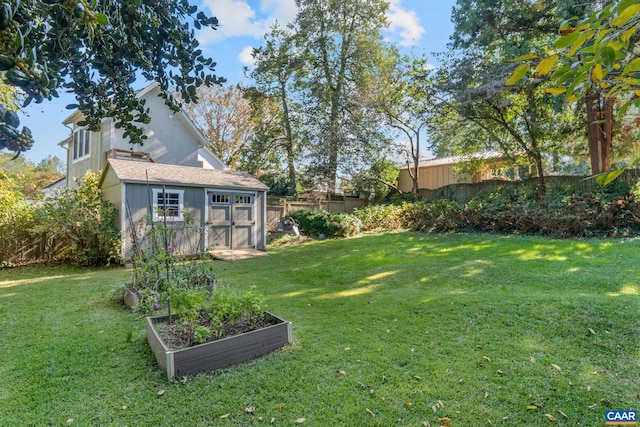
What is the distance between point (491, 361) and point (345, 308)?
6.29ft

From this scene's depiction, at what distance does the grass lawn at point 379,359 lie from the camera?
218 centimetres

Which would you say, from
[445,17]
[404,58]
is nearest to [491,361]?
[445,17]

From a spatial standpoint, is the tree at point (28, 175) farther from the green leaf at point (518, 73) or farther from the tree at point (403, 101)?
the tree at point (403, 101)

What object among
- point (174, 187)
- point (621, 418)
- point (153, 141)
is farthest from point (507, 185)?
point (153, 141)

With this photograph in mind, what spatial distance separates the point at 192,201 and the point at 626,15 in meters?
9.09

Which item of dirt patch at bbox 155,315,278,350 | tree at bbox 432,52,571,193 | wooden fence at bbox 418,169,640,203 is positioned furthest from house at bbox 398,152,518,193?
dirt patch at bbox 155,315,278,350

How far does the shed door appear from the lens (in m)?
9.23

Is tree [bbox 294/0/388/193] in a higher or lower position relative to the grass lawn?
higher

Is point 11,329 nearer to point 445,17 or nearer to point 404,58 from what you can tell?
point 445,17

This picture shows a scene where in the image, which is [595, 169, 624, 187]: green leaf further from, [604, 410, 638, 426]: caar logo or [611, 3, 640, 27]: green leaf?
[604, 410, 638, 426]: caar logo

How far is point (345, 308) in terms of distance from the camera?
4.27m

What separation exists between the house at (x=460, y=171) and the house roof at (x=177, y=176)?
9843mm

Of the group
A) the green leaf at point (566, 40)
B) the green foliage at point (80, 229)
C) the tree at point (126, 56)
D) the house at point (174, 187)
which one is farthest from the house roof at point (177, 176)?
the green leaf at point (566, 40)

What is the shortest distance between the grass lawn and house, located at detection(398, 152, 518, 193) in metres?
9.39
